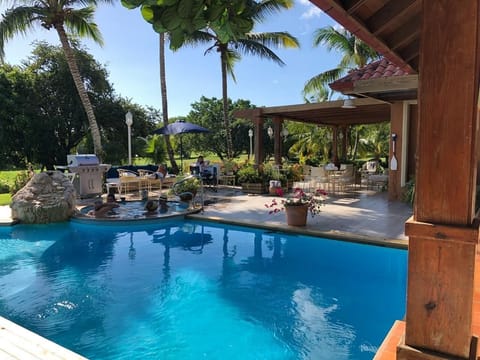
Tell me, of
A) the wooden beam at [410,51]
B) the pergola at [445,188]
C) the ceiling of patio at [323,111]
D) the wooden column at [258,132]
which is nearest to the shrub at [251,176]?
the wooden column at [258,132]

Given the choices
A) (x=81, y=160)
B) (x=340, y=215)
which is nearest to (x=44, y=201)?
(x=81, y=160)

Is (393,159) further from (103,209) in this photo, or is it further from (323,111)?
(103,209)

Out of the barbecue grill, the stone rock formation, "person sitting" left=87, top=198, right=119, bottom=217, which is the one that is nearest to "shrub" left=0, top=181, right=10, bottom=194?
the barbecue grill

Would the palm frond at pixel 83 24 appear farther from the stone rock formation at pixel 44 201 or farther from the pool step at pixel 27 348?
the pool step at pixel 27 348

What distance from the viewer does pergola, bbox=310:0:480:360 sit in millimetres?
1519

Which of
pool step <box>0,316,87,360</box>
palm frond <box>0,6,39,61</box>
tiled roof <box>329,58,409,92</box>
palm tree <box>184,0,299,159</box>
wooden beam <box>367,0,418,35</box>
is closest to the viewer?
pool step <box>0,316,87,360</box>

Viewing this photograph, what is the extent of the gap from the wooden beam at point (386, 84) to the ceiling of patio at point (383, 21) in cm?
415

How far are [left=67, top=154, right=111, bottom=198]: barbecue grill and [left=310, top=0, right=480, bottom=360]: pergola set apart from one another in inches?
444

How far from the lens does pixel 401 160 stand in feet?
33.1

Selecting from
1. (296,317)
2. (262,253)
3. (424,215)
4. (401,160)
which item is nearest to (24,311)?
(296,317)

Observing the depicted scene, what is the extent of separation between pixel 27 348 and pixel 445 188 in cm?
319

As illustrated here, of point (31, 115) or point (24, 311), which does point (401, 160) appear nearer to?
point (24, 311)

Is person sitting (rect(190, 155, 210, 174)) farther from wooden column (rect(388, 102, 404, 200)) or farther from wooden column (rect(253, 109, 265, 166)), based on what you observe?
wooden column (rect(388, 102, 404, 200))

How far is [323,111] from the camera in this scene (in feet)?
42.0
